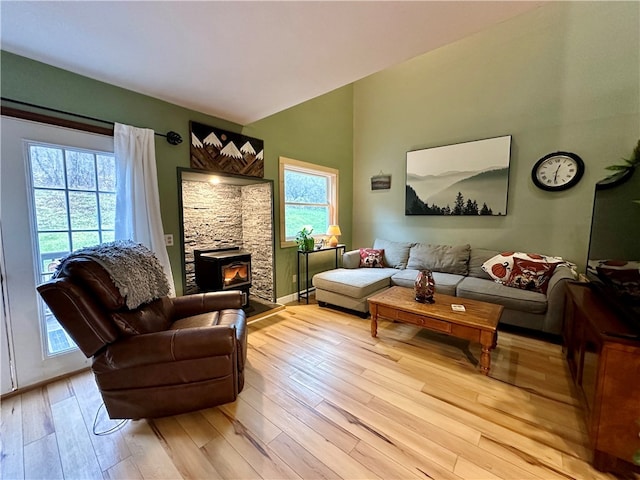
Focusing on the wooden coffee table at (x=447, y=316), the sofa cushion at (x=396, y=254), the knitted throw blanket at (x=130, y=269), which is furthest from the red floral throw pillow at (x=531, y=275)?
the knitted throw blanket at (x=130, y=269)

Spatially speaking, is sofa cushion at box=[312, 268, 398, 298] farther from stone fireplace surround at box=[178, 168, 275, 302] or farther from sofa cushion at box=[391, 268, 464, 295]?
stone fireplace surround at box=[178, 168, 275, 302]

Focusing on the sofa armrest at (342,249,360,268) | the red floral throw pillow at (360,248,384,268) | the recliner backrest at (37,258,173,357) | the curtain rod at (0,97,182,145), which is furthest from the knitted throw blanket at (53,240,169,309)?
the red floral throw pillow at (360,248,384,268)

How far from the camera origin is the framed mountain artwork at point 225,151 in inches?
108

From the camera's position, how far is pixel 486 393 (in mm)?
1825

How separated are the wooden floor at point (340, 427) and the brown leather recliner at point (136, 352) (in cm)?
17

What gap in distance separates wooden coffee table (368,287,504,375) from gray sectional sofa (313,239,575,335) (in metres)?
0.49

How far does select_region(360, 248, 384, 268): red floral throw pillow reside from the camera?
3971 mm

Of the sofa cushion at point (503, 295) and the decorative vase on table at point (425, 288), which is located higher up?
the decorative vase on table at point (425, 288)

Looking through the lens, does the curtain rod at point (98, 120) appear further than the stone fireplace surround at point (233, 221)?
No

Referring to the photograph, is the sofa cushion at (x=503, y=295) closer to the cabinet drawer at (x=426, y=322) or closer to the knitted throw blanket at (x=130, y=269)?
the cabinet drawer at (x=426, y=322)

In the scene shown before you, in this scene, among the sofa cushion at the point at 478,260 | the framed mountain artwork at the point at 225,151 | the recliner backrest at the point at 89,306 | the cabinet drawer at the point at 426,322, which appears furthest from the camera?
the sofa cushion at the point at 478,260

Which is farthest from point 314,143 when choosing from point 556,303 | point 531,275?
point 556,303

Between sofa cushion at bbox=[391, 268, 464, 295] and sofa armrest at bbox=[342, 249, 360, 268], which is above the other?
sofa armrest at bbox=[342, 249, 360, 268]

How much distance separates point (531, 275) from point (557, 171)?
134 centimetres
